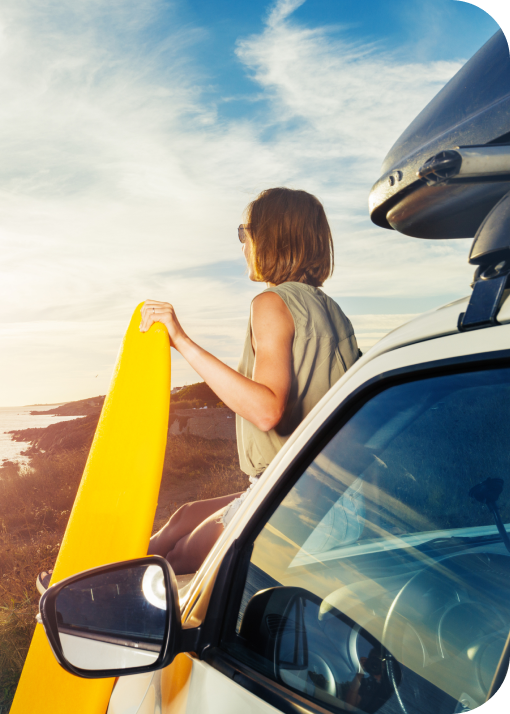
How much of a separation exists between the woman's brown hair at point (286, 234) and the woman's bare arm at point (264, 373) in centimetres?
26

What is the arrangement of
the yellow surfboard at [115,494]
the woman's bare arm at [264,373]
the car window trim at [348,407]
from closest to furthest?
the car window trim at [348,407] → the woman's bare arm at [264,373] → the yellow surfboard at [115,494]

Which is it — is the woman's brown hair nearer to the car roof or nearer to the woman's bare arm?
the woman's bare arm

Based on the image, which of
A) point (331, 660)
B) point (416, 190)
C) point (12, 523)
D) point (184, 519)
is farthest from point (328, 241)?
point (12, 523)

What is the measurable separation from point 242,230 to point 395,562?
1.42 meters

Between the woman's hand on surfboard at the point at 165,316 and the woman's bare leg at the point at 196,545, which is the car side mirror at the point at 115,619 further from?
the woman's hand on surfboard at the point at 165,316

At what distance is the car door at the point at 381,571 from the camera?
2.09 ft

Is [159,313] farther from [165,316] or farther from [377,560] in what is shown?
[377,560]

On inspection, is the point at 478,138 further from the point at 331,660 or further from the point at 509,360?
the point at 331,660

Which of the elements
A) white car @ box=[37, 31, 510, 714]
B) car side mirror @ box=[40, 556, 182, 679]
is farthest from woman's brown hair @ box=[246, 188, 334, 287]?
car side mirror @ box=[40, 556, 182, 679]

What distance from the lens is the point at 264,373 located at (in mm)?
1501

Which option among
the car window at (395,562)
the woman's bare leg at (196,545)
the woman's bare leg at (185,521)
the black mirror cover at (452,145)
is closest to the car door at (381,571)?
the car window at (395,562)

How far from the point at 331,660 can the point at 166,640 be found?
0.85 feet

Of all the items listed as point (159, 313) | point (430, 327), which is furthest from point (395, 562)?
point (159, 313)

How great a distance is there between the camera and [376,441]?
2.53 feet
